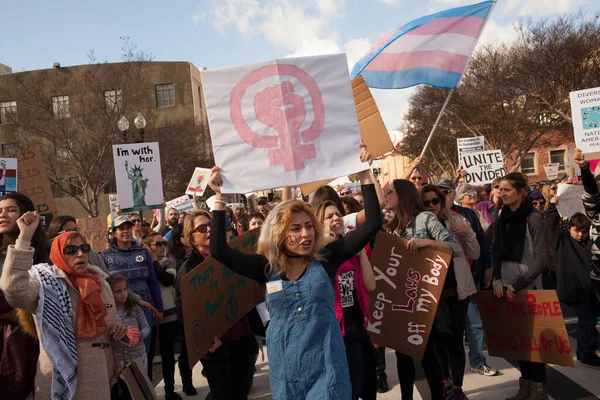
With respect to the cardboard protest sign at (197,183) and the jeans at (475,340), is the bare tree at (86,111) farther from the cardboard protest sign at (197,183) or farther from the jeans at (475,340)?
the jeans at (475,340)

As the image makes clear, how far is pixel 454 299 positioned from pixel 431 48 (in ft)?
9.43

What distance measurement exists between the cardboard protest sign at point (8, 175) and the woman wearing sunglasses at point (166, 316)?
6.58 feet

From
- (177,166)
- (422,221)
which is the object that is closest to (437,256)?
(422,221)

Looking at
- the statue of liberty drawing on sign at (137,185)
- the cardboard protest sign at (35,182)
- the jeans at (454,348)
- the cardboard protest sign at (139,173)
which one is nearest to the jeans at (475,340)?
the jeans at (454,348)

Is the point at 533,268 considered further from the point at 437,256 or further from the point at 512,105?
the point at 512,105

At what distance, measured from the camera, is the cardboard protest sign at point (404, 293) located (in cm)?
496

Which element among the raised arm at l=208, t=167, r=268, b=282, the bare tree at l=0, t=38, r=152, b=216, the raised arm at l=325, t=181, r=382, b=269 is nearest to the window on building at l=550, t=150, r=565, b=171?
the bare tree at l=0, t=38, r=152, b=216

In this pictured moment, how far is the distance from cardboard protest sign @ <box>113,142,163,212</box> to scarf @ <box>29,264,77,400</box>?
21.2 ft

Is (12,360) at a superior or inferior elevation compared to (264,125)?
inferior

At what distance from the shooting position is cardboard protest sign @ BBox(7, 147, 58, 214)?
7.94 meters

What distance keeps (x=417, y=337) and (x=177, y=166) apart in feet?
89.0

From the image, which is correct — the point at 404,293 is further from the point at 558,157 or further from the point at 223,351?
the point at 558,157

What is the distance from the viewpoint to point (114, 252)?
6.12 meters

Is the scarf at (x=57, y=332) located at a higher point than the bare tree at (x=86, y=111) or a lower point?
lower
